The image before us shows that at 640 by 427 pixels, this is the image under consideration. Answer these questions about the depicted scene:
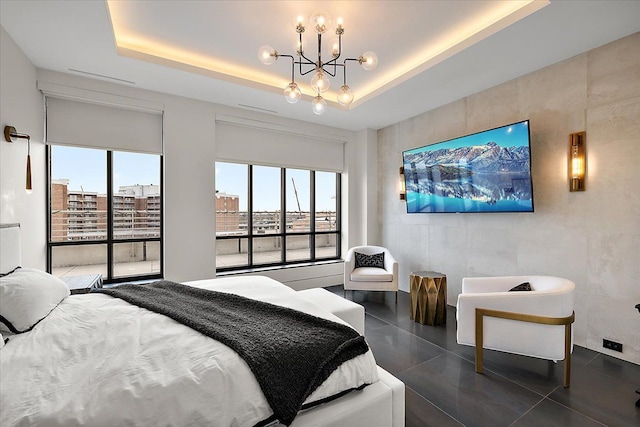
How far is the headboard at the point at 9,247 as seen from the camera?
215cm

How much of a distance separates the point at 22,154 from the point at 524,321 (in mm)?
4798

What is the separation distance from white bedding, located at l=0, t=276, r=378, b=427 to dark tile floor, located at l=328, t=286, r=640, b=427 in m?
0.88

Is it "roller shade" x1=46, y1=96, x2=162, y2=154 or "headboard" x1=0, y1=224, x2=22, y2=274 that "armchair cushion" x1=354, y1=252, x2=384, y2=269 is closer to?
"roller shade" x1=46, y1=96, x2=162, y2=154

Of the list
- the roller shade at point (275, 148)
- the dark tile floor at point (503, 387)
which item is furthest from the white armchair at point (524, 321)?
the roller shade at point (275, 148)

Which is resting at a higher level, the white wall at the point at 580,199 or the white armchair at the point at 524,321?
the white wall at the point at 580,199

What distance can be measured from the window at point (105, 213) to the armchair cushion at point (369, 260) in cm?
295

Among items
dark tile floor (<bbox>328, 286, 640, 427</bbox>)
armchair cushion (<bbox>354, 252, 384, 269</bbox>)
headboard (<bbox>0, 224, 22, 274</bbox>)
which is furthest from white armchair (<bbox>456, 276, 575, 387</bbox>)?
headboard (<bbox>0, 224, 22, 274</bbox>)

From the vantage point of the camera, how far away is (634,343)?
2.51 metres

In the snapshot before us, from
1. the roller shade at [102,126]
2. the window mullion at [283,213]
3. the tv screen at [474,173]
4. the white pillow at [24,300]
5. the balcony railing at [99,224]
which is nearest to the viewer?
the white pillow at [24,300]

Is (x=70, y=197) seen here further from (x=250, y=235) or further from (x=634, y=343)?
(x=634, y=343)

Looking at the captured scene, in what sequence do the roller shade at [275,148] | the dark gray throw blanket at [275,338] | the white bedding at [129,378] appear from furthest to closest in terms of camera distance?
1. the roller shade at [275,148]
2. the dark gray throw blanket at [275,338]
3. the white bedding at [129,378]

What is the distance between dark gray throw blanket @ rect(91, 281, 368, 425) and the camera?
128 centimetres

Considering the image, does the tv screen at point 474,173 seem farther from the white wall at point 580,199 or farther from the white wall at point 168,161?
the white wall at point 168,161

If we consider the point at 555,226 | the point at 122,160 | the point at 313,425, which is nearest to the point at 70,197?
the point at 122,160
